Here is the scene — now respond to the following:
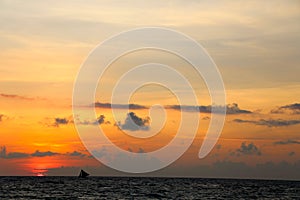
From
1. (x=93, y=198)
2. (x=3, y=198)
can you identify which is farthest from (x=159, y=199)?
(x=3, y=198)

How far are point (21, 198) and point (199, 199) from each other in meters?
45.1

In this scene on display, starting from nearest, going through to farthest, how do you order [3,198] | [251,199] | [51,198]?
[3,198] < [51,198] < [251,199]

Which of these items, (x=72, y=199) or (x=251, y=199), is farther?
(x=251, y=199)

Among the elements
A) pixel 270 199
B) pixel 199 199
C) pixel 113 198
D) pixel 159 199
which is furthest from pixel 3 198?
pixel 270 199

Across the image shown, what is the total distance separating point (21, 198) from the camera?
131250 millimetres

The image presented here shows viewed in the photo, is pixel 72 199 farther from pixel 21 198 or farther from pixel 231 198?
pixel 231 198

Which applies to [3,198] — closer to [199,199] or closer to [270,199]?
[199,199]

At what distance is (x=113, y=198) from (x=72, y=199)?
10.9 meters

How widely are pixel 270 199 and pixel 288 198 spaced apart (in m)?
9.38

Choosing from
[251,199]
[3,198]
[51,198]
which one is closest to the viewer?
[3,198]

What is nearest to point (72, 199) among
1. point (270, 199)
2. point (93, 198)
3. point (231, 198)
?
point (93, 198)

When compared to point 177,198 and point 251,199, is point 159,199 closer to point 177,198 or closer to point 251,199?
point 177,198

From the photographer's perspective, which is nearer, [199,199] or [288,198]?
[199,199]

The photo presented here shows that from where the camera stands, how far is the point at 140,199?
13062cm
